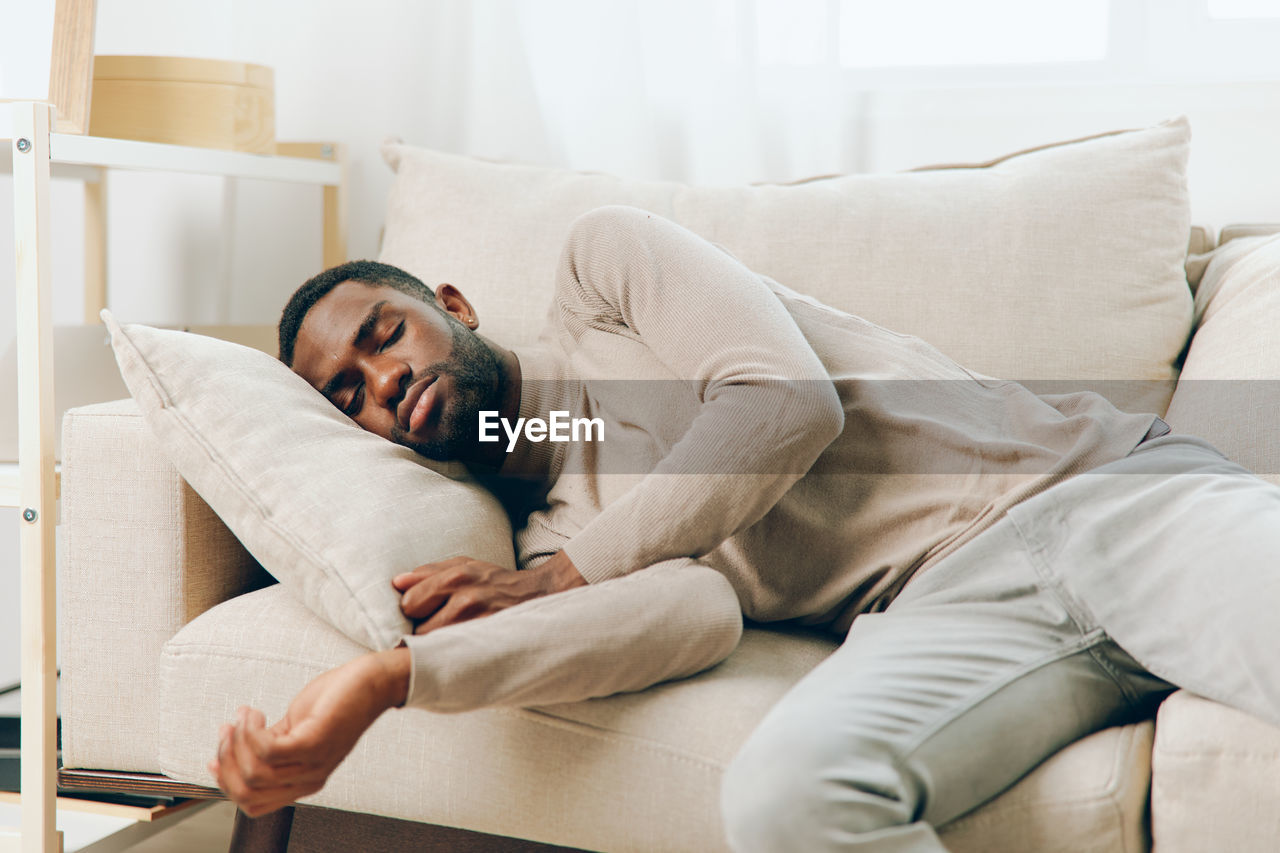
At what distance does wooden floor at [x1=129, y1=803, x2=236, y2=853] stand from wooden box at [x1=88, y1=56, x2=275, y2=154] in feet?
3.47

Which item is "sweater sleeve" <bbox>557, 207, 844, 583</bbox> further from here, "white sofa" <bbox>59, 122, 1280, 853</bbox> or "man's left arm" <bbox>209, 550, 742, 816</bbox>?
"white sofa" <bbox>59, 122, 1280, 853</bbox>

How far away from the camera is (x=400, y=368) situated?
48.8 inches

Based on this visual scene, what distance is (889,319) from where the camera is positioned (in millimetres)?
1415

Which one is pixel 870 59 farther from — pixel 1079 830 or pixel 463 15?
pixel 1079 830

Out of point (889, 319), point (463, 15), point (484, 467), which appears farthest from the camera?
point (463, 15)

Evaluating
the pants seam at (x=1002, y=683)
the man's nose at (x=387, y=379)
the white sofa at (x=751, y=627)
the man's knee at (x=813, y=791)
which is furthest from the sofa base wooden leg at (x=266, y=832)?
the pants seam at (x=1002, y=683)

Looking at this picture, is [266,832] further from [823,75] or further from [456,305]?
[823,75]

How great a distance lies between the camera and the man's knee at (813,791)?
0.79 meters

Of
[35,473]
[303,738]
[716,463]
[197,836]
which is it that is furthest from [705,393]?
[197,836]

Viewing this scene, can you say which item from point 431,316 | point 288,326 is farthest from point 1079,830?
point 288,326

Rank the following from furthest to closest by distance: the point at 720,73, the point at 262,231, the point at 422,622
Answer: the point at 262,231 < the point at 720,73 < the point at 422,622

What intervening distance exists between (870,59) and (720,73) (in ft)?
0.92

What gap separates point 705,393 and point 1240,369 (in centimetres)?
67

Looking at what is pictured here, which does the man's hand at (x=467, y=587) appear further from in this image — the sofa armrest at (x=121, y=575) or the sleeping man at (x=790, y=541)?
the sofa armrest at (x=121, y=575)
